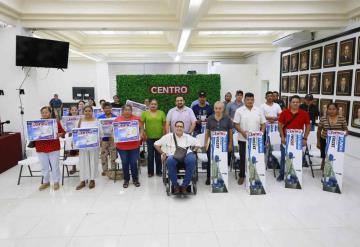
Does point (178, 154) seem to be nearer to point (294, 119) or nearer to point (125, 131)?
point (125, 131)

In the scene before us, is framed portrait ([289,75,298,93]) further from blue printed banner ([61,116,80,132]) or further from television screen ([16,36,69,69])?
television screen ([16,36,69,69])

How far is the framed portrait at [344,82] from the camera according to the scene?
6.07 meters

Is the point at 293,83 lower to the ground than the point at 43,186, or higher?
higher

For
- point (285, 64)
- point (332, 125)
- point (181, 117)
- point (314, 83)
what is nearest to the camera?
point (332, 125)

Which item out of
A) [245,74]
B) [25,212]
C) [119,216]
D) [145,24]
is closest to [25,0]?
[145,24]

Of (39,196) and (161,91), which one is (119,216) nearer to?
(39,196)

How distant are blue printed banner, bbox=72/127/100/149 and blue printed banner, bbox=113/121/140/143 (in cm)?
33

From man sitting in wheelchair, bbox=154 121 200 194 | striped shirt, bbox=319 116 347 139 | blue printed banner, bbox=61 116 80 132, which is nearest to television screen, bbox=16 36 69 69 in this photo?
blue printed banner, bbox=61 116 80 132

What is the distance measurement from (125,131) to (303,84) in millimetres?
6018

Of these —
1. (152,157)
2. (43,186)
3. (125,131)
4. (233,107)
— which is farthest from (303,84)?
(43,186)

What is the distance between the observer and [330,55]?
6746 mm

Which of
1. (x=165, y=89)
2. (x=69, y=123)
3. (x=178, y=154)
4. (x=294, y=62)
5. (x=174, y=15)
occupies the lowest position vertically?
(x=178, y=154)

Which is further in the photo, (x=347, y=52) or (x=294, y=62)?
(x=294, y=62)

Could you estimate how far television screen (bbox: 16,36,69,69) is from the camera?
19.4 feet
